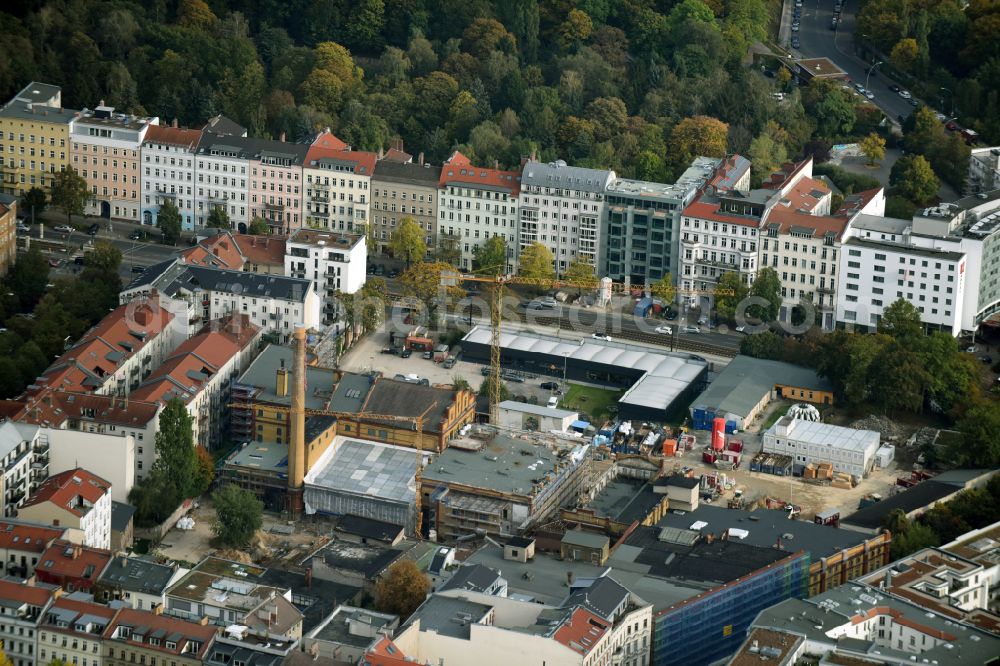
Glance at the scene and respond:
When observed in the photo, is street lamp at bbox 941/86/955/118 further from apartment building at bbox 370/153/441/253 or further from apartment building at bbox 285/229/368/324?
apartment building at bbox 285/229/368/324

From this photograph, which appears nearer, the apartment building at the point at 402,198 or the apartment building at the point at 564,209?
the apartment building at the point at 564,209

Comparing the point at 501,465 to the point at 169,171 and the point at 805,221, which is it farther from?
the point at 169,171

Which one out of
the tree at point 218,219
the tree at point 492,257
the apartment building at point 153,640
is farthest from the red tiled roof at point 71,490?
the tree at point 218,219

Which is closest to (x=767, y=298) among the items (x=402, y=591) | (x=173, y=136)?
(x=173, y=136)

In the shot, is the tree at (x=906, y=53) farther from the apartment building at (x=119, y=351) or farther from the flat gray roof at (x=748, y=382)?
the apartment building at (x=119, y=351)

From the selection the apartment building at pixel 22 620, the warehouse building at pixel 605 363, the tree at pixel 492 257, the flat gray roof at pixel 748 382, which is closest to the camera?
the apartment building at pixel 22 620

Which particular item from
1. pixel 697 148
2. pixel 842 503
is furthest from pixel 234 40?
pixel 842 503

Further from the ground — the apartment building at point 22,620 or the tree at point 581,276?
the tree at point 581,276

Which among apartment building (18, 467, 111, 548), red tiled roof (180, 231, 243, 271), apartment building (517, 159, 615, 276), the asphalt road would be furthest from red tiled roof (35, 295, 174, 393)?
the asphalt road
